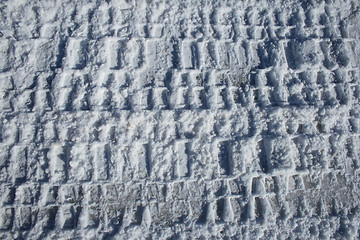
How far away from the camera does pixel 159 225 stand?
37.0 inches

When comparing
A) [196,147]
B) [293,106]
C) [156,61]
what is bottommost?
[196,147]

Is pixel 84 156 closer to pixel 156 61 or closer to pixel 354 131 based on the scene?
pixel 156 61

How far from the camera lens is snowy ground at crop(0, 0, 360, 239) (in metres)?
0.94

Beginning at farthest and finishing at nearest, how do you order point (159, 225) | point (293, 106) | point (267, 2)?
point (267, 2) < point (293, 106) < point (159, 225)

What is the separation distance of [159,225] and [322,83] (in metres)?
0.72

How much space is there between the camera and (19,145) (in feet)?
3.12

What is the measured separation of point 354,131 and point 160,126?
0.65 m

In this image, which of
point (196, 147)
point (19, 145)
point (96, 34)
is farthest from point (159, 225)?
point (96, 34)

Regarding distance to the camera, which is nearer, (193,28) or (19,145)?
(19,145)

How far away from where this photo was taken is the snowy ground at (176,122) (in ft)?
3.09

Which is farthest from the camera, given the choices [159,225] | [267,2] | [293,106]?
[267,2]

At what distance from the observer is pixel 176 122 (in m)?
1.01

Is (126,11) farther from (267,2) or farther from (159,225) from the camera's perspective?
(159,225)

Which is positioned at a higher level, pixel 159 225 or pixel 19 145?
pixel 19 145
